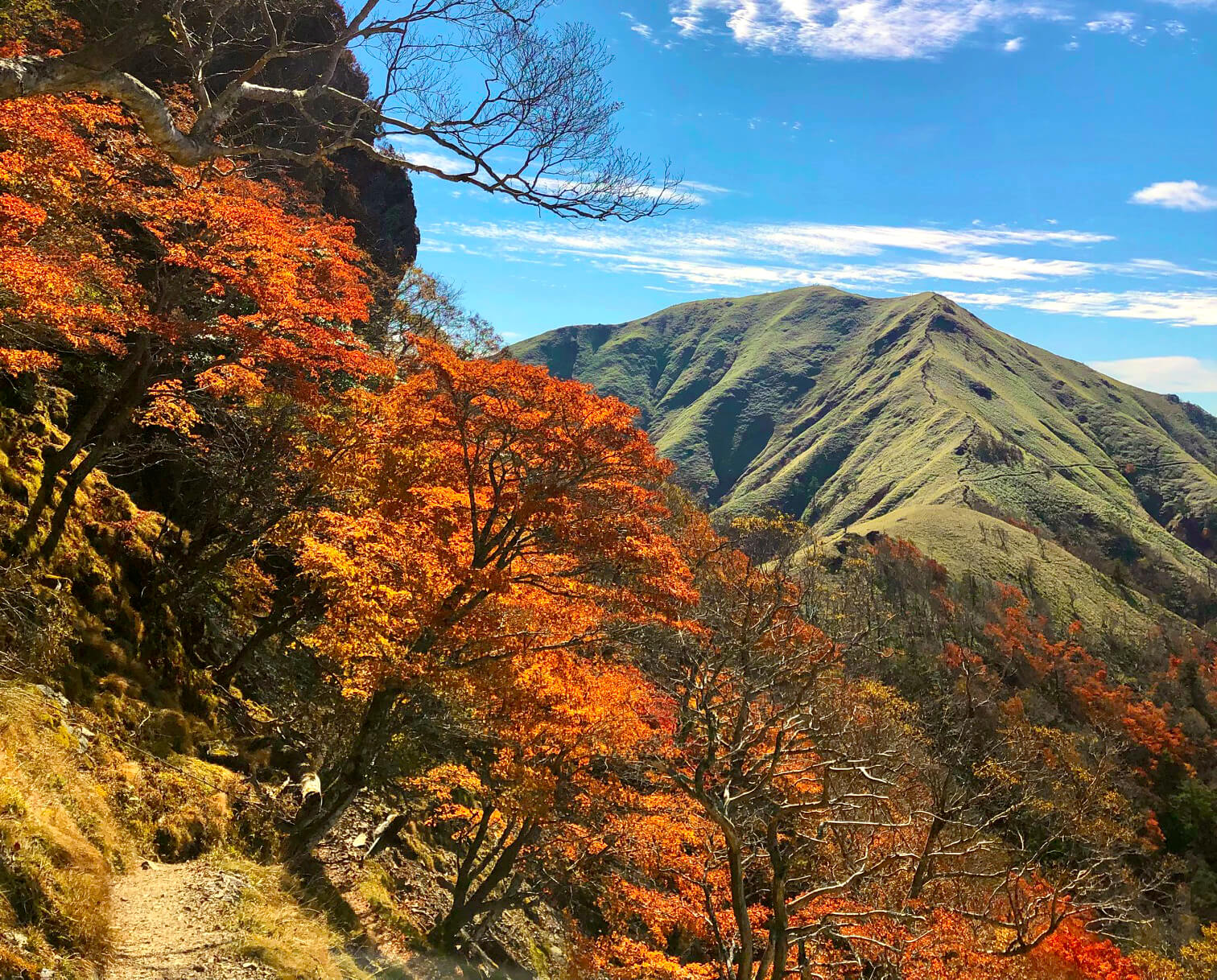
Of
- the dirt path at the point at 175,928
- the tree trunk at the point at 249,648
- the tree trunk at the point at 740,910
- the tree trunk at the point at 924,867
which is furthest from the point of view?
the tree trunk at the point at 924,867

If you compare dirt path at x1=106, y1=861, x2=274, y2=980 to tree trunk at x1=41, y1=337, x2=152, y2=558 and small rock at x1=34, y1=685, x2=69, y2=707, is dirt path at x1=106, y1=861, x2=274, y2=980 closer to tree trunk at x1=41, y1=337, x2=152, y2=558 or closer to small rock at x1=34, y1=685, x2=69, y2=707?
small rock at x1=34, y1=685, x2=69, y2=707

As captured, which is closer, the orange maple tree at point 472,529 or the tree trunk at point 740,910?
the tree trunk at point 740,910

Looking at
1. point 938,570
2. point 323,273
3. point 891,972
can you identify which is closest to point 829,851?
point 891,972

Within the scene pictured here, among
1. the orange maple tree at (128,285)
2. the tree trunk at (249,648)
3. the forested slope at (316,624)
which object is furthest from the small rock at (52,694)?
the tree trunk at (249,648)

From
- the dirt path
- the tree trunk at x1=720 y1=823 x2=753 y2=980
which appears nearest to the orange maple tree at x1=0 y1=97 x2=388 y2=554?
the dirt path

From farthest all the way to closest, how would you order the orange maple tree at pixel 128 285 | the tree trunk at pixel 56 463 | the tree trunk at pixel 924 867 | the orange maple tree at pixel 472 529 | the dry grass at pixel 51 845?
the tree trunk at pixel 924 867, the orange maple tree at pixel 472 529, the orange maple tree at pixel 128 285, the tree trunk at pixel 56 463, the dry grass at pixel 51 845

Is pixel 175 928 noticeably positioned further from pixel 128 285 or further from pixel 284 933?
pixel 128 285

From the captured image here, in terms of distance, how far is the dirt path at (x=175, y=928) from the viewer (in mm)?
5941

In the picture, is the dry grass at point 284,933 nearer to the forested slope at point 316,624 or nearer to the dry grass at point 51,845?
the forested slope at point 316,624

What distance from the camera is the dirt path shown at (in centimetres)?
594

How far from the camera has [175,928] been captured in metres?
6.68

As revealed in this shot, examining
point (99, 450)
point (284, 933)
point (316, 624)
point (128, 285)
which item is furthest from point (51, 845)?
point (316, 624)

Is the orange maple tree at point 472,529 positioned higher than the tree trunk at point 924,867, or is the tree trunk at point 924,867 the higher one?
the orange maple tree at point 472,529

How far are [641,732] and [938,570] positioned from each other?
113 meters
